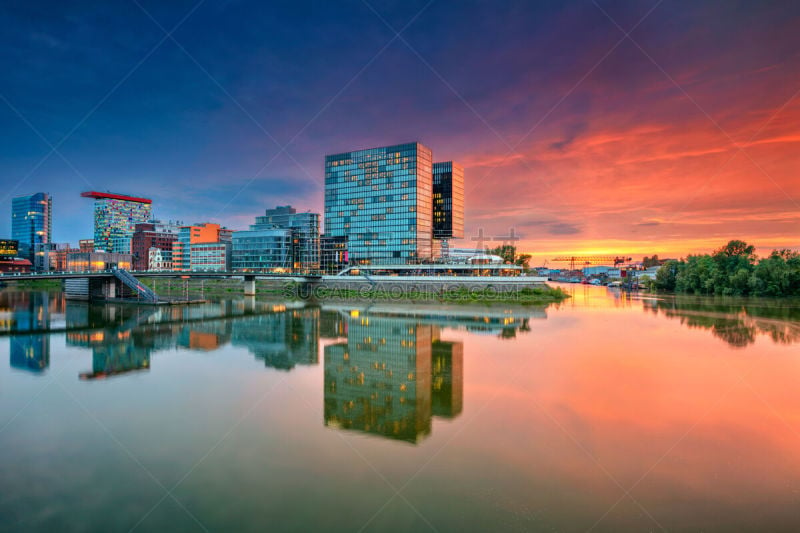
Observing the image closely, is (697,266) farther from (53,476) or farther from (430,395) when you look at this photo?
(53,476)

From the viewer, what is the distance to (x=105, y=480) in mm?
12805

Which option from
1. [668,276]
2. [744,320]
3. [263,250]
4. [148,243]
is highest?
[148,243]

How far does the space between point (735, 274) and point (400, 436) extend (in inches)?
4296

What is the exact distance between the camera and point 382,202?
407 feet

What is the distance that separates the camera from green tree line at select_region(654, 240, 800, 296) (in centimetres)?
8429

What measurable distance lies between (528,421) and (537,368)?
9970 millimetres

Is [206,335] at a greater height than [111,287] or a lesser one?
lesser

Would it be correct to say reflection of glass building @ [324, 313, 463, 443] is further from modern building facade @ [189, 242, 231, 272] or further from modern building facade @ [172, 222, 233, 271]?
modern building facade @ [172, 222, 233, 271]

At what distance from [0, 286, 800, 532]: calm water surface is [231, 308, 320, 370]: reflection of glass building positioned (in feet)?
1.37

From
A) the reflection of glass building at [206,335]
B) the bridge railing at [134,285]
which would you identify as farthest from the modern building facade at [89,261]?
the reflection of glass building at [206,335]

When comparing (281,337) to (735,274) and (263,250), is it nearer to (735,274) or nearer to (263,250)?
(263,250)

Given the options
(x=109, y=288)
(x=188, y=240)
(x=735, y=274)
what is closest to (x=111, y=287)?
(x=109, y=288)

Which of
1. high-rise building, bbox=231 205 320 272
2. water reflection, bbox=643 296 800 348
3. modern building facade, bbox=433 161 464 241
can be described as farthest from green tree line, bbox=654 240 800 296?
high-rise building, bbox=231 205 320 272

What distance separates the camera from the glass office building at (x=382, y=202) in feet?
394
